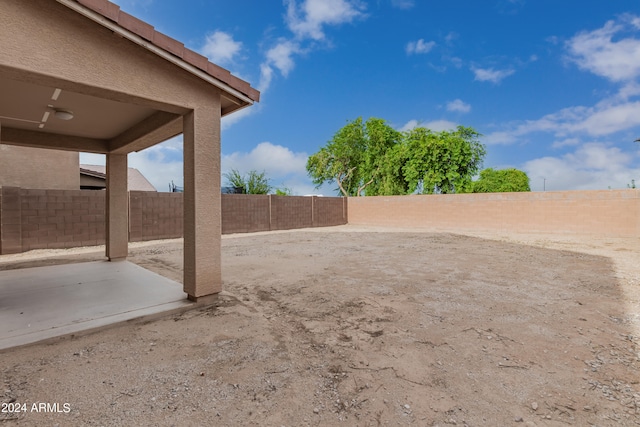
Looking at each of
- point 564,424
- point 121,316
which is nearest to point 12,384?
point 121,316

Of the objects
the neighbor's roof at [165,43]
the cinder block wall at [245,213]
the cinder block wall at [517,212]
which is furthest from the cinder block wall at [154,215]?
the cinder block wall at [517,212]

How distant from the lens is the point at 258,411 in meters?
1.76

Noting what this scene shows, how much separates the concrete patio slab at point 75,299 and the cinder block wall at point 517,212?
48.9 feet

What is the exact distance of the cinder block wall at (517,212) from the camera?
474 inches

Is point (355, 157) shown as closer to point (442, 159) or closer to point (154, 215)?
point (442, 159)

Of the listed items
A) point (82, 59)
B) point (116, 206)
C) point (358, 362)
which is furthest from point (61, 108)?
point (358, 362)

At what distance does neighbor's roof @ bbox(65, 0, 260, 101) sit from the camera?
2619mm

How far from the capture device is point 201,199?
341 centimetres

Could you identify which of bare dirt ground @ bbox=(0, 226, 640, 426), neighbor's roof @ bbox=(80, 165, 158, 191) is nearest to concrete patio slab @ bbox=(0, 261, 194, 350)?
bare dirt ground @ bbox=(0, 226, 640, 426)

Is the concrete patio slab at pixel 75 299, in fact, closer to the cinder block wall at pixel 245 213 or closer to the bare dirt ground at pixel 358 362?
the bare dirt ground at pixel 358 362

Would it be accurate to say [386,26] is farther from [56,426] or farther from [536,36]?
[56,426]

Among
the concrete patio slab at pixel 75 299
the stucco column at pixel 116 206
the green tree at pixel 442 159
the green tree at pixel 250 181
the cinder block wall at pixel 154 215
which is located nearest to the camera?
the concrete patio slab at pixel 75 299

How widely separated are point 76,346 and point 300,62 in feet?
64.7

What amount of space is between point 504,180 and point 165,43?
42.3 meters
